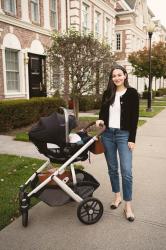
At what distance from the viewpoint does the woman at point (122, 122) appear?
146 inches

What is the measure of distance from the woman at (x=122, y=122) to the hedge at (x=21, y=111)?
6179 mm

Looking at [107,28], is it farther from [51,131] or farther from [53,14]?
[51,131]

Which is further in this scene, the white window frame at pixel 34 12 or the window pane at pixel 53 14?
the window pane at pixel 53 14

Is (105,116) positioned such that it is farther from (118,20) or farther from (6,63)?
(118,20)

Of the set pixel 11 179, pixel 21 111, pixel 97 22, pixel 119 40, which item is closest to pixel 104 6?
pixel 97 22

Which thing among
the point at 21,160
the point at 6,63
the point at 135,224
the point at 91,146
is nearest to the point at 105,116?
the point at 91,146

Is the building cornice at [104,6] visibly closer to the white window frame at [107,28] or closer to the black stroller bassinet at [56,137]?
the white window frame at [107,28]

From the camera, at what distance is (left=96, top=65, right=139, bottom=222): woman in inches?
146

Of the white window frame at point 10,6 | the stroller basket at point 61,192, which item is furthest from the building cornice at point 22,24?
the stroller basket at point 61,192

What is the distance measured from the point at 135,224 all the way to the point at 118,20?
30124 mm

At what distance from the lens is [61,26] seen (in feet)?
54.2

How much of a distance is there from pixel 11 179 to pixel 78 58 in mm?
6112

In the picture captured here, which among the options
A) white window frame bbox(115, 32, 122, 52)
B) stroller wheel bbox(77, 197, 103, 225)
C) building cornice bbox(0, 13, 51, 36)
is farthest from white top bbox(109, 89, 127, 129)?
white window frame bbox(115, 32, 122, 52)

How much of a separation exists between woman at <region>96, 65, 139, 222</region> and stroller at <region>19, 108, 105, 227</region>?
230mm
